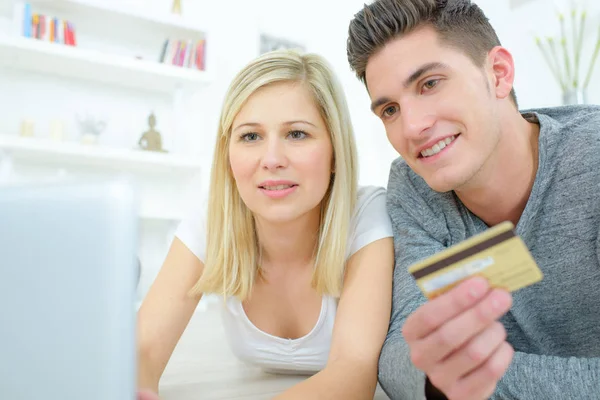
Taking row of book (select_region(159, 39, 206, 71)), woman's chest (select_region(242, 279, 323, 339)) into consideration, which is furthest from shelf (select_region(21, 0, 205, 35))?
woman's chest (select_region(242, 279, 323, 339))

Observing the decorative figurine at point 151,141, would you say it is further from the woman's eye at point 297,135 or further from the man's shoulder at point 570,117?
the man's shoulder at point 570,117

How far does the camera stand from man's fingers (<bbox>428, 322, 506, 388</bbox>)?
1.96ft

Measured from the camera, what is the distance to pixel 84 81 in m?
3.24

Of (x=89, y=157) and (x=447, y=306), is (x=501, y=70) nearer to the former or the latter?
(x=447, y=306)

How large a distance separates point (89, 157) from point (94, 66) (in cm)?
55

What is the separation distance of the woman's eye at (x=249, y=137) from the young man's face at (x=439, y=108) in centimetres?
31

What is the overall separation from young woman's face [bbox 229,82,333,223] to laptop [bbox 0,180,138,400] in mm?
814

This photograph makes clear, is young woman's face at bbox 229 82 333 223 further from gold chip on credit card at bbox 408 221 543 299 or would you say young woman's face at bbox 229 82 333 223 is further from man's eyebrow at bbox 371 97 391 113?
gold chip on credit card at bbox 408 221 543 299

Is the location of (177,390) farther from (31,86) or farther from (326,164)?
(31,86)

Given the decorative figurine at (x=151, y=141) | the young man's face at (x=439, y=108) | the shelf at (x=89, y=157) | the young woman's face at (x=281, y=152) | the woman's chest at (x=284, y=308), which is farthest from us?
the decorative figurine at (x=151, y=141)

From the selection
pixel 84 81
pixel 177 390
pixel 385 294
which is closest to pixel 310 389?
pixel 385 294

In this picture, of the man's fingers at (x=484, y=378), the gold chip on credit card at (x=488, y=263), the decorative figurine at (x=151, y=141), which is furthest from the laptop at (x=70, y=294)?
the decorative figurine at (x=151, y=141)

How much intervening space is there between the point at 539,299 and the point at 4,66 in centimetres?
314

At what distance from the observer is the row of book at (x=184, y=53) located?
3.33m
